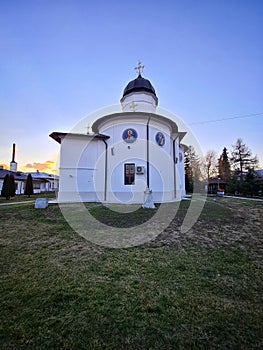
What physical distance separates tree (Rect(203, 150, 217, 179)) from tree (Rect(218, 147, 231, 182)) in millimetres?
1320

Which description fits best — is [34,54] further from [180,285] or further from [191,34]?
[180,285]

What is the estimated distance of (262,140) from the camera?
48.1 ft

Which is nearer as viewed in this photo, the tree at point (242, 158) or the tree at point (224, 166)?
the tree at point (242, 158)

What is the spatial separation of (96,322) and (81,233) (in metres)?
3.55

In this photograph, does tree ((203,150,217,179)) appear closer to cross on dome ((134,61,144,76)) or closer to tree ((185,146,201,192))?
tree ((185,146,201,192))

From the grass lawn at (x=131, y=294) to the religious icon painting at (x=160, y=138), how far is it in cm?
→ 912

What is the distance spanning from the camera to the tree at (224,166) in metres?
35.5

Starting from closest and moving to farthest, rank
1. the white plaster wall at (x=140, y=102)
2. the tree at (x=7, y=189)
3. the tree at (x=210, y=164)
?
the white plaster wall at (x=140, y=102) < the tree at (x=7, y=189) < the tree at (x=210, y=164)

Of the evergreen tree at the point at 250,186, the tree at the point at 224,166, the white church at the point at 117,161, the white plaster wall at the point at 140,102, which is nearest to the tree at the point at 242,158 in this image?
the tree at the point at 224,166

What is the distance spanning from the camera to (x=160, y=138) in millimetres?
13516

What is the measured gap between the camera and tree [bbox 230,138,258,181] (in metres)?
33.2

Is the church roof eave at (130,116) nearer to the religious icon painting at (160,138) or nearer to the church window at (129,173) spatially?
the religious icon painting at (160,138)

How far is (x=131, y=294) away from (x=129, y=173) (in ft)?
33.3

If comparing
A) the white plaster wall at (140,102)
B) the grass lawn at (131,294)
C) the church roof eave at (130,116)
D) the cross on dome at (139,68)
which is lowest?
the grass lawn at (131,294)
